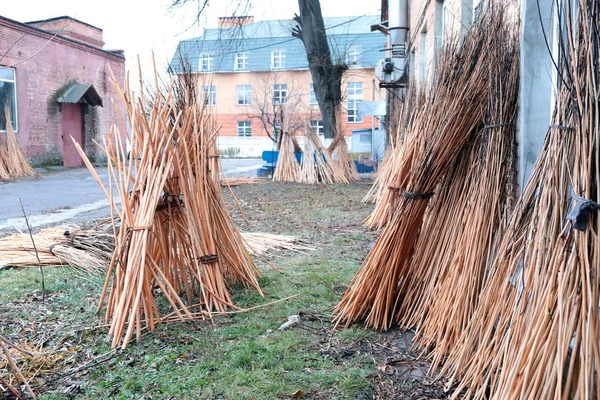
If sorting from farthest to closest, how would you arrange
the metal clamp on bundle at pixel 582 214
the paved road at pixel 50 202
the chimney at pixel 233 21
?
the chimney at pixel 233 21
the paved road at pixel 50 202
the metal clamp on bundle at pixel 582 214

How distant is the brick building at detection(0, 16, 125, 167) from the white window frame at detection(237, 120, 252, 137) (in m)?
14.0

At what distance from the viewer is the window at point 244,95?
34594mm

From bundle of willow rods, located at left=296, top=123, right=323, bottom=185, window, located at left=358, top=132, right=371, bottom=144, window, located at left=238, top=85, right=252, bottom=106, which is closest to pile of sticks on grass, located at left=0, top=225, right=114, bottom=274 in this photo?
bundle of willow rods, located at left=296, top=123, right=323, bottom=185

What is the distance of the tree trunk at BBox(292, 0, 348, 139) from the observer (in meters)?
13.3

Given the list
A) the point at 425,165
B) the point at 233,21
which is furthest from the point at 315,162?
the point at 425,165

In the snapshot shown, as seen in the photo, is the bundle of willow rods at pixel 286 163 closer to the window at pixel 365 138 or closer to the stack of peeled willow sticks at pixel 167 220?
the stack of peeled willow sticks at pixel 167 220

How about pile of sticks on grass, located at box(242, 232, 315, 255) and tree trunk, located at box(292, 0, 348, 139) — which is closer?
pile of sticks on grass, located at box(242, 232, 315, 255)

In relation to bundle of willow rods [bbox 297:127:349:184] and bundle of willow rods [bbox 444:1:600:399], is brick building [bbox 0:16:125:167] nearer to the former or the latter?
bundle of willow rods [bbox 297:127:349:184]

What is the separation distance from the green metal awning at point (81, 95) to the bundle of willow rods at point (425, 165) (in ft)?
59.1

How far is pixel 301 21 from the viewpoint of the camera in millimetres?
13461

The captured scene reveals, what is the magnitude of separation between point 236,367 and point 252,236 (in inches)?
115

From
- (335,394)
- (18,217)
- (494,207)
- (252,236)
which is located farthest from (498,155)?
(18,217)

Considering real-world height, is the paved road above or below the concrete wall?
below

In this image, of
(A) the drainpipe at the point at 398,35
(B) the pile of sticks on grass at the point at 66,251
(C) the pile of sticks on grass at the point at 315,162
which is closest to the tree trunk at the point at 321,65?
(C) the pile of sticks on grass at the point at 315,162
